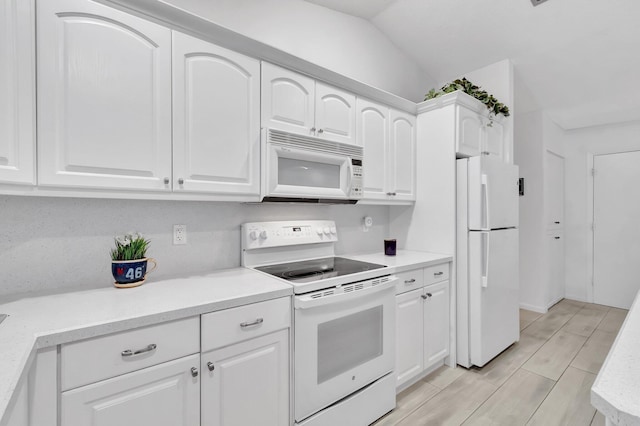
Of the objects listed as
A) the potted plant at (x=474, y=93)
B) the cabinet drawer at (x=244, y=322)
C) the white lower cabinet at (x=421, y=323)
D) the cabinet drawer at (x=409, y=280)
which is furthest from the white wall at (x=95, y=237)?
the potted plant at (x=474, y=93)

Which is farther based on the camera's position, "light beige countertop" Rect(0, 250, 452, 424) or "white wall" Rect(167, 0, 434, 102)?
"white wall" Rect(167, 0, 434, 102)

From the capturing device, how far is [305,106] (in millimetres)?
2004

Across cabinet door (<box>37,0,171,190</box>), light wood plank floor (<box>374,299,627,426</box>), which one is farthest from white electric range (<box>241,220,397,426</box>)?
cabinet door (<box>37,0,171,190</box>)

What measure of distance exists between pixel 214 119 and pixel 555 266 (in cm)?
472

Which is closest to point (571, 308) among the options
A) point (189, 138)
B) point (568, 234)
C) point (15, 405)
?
point (568, 234)

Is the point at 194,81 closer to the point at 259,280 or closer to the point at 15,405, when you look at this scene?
the point at 259,280

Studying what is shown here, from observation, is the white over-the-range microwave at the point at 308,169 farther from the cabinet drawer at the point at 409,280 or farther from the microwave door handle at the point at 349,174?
the cabinet drawer at the point at 409,280

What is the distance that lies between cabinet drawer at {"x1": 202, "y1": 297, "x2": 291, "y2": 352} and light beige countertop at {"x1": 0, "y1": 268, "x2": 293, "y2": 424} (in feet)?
0.11

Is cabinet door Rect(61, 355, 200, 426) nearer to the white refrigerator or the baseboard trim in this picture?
the white refrigerator

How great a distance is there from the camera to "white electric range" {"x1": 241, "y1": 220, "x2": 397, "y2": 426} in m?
1.54

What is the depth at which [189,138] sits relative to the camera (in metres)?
1.53

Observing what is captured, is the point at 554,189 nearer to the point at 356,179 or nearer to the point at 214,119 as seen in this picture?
the point at 356,179

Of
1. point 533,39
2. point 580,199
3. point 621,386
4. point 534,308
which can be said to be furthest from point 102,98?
point 580,199

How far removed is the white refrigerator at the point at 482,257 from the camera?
94.6 inches
